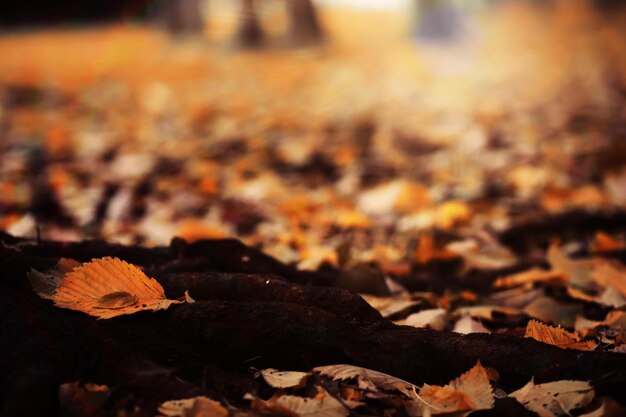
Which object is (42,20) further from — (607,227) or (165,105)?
(607,227)

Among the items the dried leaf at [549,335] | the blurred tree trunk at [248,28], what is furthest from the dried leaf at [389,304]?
the blurred tree trunk at [248,28]

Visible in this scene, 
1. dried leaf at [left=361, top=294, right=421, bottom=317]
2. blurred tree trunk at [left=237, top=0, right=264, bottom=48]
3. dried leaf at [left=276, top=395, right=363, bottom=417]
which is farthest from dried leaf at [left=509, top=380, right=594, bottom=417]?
blurred tree trunk at [left=237, top=0, right=264, bottom=48]

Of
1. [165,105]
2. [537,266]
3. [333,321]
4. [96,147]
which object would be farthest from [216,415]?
[165,105]

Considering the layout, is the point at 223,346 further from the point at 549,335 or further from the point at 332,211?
the point at 332,211

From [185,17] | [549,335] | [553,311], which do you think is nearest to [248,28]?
[185,17]

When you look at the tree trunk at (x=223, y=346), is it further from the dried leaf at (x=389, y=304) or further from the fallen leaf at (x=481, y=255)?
the fallen leaf at (x=481, y=255)

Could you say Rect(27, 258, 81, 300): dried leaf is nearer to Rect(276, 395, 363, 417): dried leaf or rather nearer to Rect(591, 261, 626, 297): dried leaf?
Rect(276, 395, 363, 417): dried leaf

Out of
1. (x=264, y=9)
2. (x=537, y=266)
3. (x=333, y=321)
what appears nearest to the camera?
(x=333, y=321)

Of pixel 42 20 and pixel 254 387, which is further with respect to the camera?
pixel 42 20
